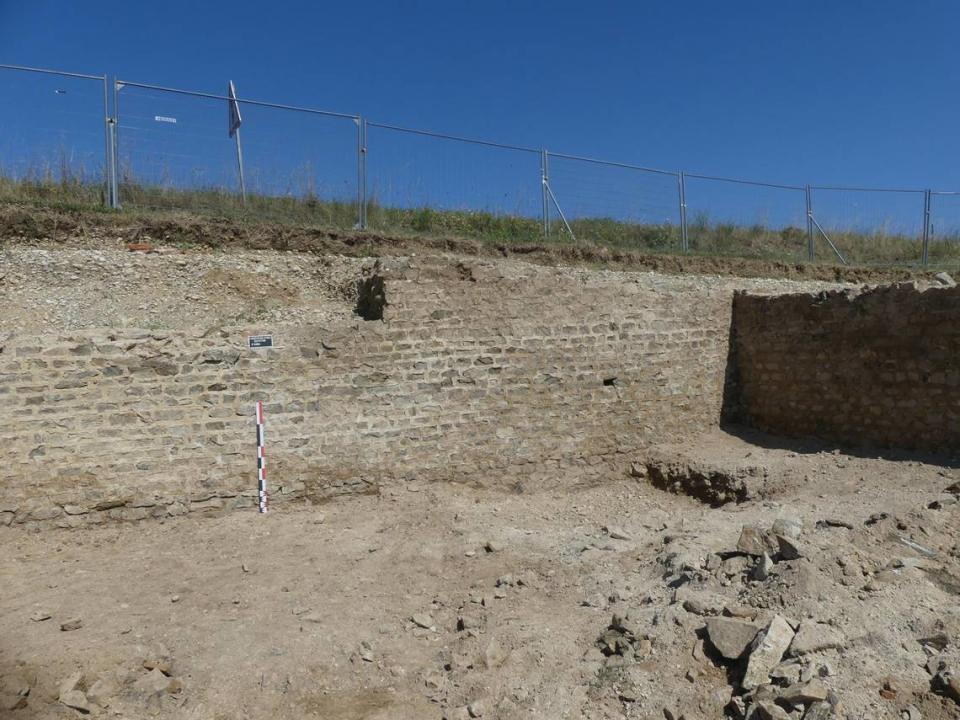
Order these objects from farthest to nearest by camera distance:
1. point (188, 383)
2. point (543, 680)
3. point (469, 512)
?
point (469, 512) → point (188, 383) → point (543, 680)

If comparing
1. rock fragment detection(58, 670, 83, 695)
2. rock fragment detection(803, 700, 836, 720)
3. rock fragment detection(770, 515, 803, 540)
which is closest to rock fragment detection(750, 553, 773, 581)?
rock fragment detection(770, 515, 803, 540)

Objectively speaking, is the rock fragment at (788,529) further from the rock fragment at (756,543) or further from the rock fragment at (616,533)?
the rock fragment at (616,533)

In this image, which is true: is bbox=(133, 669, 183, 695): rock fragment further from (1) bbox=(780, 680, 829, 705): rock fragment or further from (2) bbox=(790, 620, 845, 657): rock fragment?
(2) bbox=(790, 620, 845, 657): rock fragment

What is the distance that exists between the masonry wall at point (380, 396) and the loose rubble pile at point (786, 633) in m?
3.09

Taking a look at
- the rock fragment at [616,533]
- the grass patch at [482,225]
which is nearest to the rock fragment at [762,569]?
the rock fragment at [616,533]

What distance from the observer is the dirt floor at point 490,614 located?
3.34 meters

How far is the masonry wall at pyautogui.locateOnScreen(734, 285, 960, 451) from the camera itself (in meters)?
7.25

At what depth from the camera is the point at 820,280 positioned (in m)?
12.4

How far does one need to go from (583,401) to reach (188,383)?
450cm

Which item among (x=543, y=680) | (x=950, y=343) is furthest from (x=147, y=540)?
(x=950, y=343)

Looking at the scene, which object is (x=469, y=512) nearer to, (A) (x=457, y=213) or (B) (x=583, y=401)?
(B) (x=583, y=401)

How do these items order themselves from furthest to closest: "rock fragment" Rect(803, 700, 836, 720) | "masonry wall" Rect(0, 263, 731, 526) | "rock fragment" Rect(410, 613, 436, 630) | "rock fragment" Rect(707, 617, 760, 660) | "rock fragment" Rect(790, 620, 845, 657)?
"masonry wall" Rect(0, 263, 731, 526), "rock fragment" Rect(410, 613, 436, 630), "rock fragment" Rect(707, 617, 760, 660), "rock fragment" Rect(790, 620, 845, 657), "rock fragment" Rect(803, 700, 836, 720)

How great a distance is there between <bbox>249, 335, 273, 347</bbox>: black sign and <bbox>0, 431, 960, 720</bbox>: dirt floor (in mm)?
1627

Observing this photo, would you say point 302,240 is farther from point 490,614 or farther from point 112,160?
point 490,614
